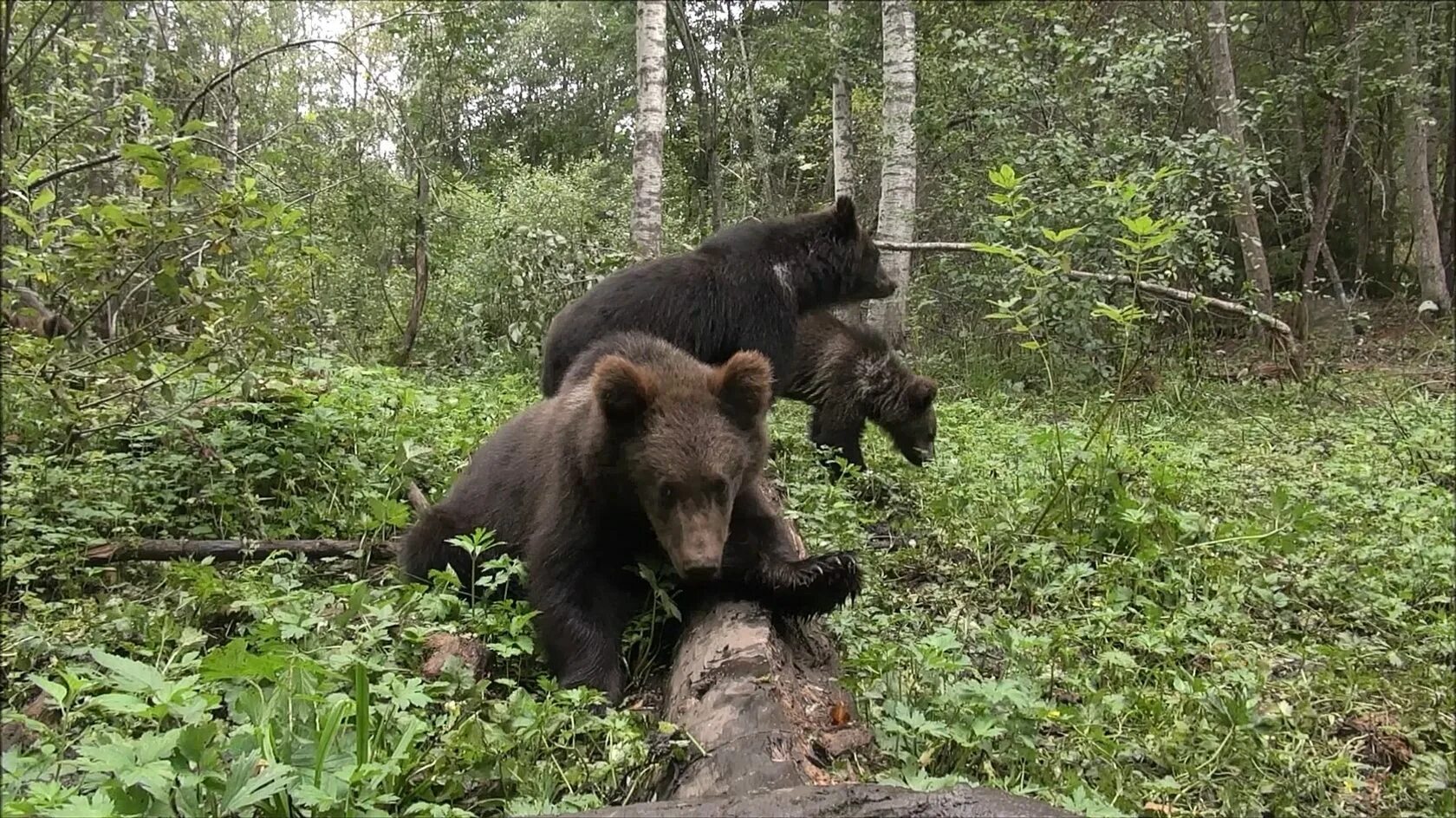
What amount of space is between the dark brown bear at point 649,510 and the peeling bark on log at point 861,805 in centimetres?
131

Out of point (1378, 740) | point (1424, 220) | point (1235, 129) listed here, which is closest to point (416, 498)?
point (1378, 740)

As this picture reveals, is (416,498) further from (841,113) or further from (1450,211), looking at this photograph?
(1450,211)

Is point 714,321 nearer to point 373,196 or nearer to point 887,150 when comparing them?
A: point 887,150

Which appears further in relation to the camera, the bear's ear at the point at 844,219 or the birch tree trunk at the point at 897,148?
the birch tree trunk at the point at 897,148

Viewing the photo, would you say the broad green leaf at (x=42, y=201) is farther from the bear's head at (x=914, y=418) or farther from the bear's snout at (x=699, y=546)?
the bear's head at (x=914, y=418)

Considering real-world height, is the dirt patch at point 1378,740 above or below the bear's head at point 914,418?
below

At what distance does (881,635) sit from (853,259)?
4.37 m

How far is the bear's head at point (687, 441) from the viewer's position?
3.34m

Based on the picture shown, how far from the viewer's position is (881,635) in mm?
3826

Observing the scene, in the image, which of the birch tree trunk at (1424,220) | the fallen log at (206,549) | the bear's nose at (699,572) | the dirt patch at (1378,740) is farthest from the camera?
the birch tree trunk at (1424,220)

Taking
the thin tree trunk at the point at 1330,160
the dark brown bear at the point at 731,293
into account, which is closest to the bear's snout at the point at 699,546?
the dark brown bear at the point at 731,293

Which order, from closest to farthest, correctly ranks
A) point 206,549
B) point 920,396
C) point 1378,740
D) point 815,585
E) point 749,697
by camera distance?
point 749,697 < point 1378,740 < point 815,585 < point 206,549 < point 920,396

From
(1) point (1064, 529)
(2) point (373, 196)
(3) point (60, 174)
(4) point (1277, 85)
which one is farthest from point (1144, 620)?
(4) point (1277, 85)

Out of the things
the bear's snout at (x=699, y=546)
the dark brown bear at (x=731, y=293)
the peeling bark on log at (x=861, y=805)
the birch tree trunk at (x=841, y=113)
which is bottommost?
the peeling bark on log at (x=861, y=805)
